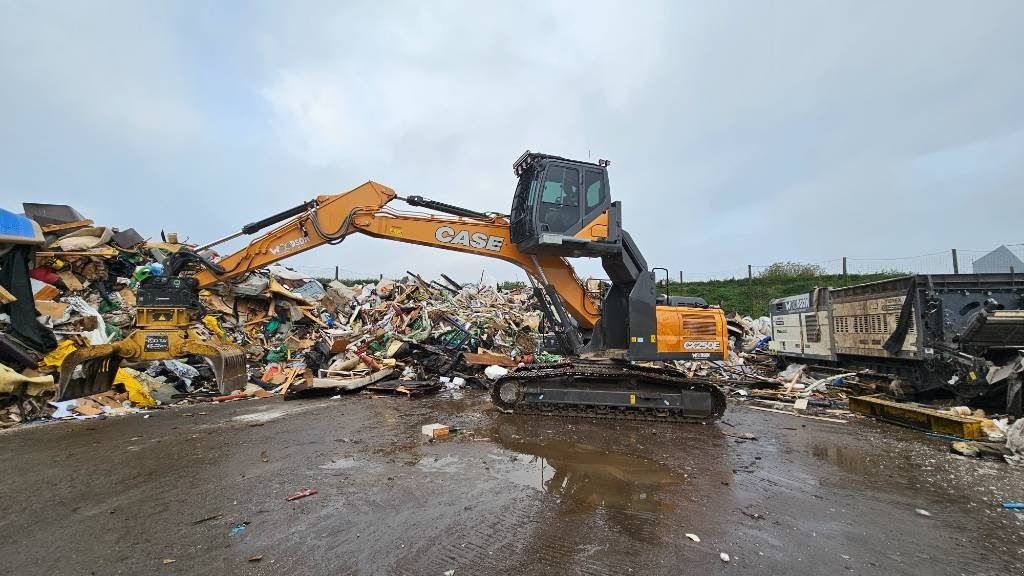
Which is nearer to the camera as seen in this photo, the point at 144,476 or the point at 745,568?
the point at 745,568

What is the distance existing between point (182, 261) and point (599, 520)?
7.74 m

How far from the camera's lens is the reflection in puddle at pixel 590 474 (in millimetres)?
3658

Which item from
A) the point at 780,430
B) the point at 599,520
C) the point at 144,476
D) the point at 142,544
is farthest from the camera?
the point at 780,430

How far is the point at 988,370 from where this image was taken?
Answer: 21.2ft

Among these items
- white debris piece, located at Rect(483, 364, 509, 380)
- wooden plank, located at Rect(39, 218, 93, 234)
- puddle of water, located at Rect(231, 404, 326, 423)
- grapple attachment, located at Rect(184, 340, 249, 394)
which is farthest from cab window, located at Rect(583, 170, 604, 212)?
wooden plank, located at Rect(39, 218, 93, 234)

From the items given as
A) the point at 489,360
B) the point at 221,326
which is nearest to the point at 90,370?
the point at 221,326

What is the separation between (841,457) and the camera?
4.97 m

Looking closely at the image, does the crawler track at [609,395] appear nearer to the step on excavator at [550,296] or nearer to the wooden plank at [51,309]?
the step on excavator at [550,296]

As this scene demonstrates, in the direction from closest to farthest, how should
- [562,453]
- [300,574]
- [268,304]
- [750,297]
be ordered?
[300,574] < [562,453] < [268,304] < [750,297]

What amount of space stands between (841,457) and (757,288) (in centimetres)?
2040

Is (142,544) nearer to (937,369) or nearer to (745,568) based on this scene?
(745,568)

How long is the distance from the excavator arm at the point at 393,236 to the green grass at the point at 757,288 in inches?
638

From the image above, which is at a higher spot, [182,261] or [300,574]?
[182,261]

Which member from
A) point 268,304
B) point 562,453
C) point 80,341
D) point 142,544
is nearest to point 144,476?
point 142,544
